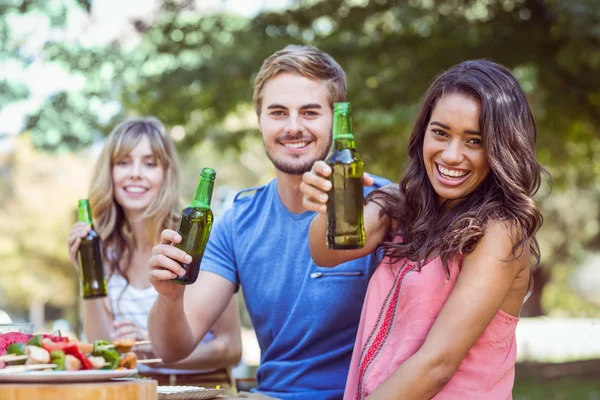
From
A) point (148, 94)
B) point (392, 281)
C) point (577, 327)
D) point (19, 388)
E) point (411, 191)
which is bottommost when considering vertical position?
point (577, 327)

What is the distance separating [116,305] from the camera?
4121 mm

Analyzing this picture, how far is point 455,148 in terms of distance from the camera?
261 cm

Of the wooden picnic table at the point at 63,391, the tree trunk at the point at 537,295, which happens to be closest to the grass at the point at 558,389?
the wooden picnic table at the point at 63,391

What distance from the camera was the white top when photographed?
4.04 metres

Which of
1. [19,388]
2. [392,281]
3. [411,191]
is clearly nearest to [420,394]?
[392,281]

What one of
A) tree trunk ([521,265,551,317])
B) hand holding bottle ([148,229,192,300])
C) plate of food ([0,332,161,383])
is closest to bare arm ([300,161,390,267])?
hand holding bottle ([148,229,192,300])

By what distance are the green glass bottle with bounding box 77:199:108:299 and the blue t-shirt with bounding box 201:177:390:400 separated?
23.2 inches

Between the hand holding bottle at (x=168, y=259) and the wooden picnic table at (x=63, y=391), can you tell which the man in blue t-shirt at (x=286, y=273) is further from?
the wooden picnic table at (x=63, y=391)

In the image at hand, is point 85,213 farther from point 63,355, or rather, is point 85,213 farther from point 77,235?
point 63,355

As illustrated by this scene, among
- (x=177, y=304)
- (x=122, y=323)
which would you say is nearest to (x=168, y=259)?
(x=177, y=304)

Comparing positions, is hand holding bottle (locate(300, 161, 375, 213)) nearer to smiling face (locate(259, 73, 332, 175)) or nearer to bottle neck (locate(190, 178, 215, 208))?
bottle neck (locate(190, 178, 215, 208))

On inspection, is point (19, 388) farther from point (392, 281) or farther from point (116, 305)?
point (116, 305)

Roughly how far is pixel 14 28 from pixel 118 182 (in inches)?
288

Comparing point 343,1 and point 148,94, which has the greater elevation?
point 343,1
